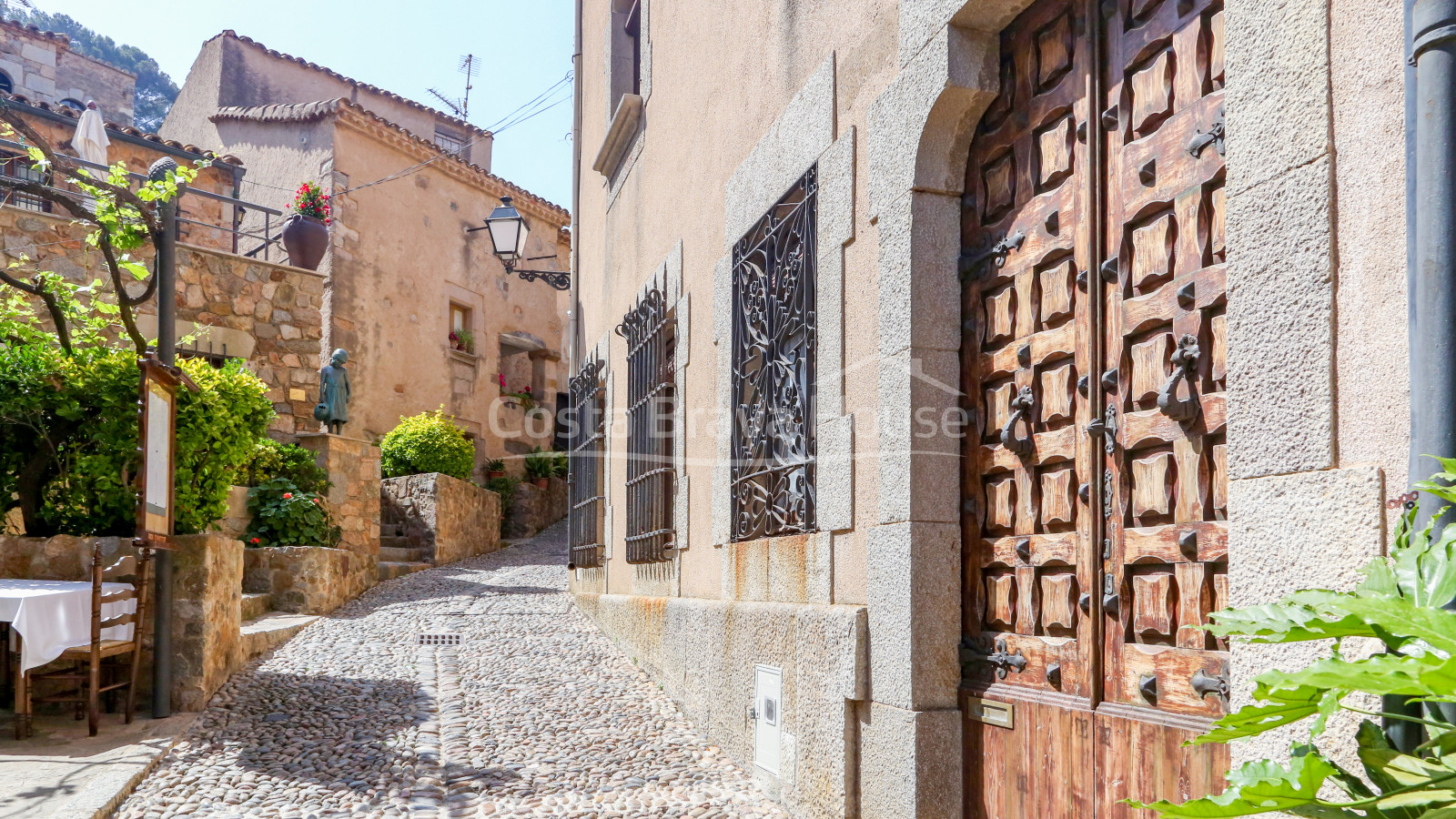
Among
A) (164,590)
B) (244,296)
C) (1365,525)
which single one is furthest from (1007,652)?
(244,296)

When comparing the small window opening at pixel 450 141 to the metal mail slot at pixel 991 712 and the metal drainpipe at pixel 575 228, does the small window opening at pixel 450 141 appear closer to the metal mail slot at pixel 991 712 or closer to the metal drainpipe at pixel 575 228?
the metal drainpipe at pixel 575 228

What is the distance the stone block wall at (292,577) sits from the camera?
29.4ft

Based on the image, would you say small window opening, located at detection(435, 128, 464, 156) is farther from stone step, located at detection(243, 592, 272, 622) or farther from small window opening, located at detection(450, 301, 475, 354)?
stone step, located at detection(243, 592, 272, 622)

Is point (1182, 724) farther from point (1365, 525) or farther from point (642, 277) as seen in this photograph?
point (642, 277)

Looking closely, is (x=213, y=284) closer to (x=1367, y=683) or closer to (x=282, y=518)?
(x=282, y=518)

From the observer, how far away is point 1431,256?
1574 mm

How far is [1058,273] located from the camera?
120 inches

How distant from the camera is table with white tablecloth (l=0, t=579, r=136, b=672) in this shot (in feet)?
15.5

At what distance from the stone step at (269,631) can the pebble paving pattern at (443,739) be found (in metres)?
0.09

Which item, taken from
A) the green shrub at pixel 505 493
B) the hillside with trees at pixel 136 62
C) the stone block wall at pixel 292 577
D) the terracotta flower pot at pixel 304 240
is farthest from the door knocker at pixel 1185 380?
the hillside with trees at pixel 136 62

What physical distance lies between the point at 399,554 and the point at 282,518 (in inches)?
130

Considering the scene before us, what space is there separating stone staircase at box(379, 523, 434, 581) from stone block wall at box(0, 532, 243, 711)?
241 inches

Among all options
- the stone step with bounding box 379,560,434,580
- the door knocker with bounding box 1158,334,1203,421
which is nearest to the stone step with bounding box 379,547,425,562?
the stone step with bounding box 379,560,434,580

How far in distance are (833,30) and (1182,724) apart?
112 inches
